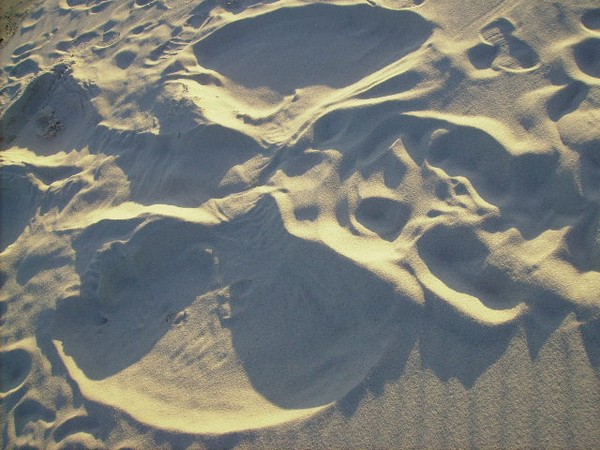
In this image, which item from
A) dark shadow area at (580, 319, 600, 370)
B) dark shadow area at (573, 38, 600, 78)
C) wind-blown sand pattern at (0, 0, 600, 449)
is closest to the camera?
dark shadow area at (580, 319, 600, 370)

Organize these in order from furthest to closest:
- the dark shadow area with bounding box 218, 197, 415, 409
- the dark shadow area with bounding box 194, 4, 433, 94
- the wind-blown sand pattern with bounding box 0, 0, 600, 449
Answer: the dark shadow area with bounding box 194, 4, 433, 94, the dark shadow area with bounding box 218, 197, 415, 409, the wind-blown sand pattern with bounding box 0, 0, 600, 449

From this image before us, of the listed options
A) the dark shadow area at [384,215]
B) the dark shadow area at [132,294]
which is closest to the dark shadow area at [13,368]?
the dark shadow area at [132,294]

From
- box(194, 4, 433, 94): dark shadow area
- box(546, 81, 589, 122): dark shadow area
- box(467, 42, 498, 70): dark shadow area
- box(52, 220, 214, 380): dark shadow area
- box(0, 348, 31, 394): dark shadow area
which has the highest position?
box(194, 4, 433, 94): dark shadow area

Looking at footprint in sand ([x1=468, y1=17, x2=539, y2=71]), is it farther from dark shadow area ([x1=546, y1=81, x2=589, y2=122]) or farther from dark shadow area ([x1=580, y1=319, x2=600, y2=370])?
dark shadow area ([x1=580, y1=319, x2=600, y2=370])

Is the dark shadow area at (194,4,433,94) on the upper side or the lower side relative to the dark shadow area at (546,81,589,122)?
upper

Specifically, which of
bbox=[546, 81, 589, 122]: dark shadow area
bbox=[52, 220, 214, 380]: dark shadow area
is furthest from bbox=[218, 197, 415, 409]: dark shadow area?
bbox=[546, 81, 589, 122]: dark shadow area

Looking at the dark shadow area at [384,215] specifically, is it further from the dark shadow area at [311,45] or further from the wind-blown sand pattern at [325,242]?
the dark shadow area at [311,45]
